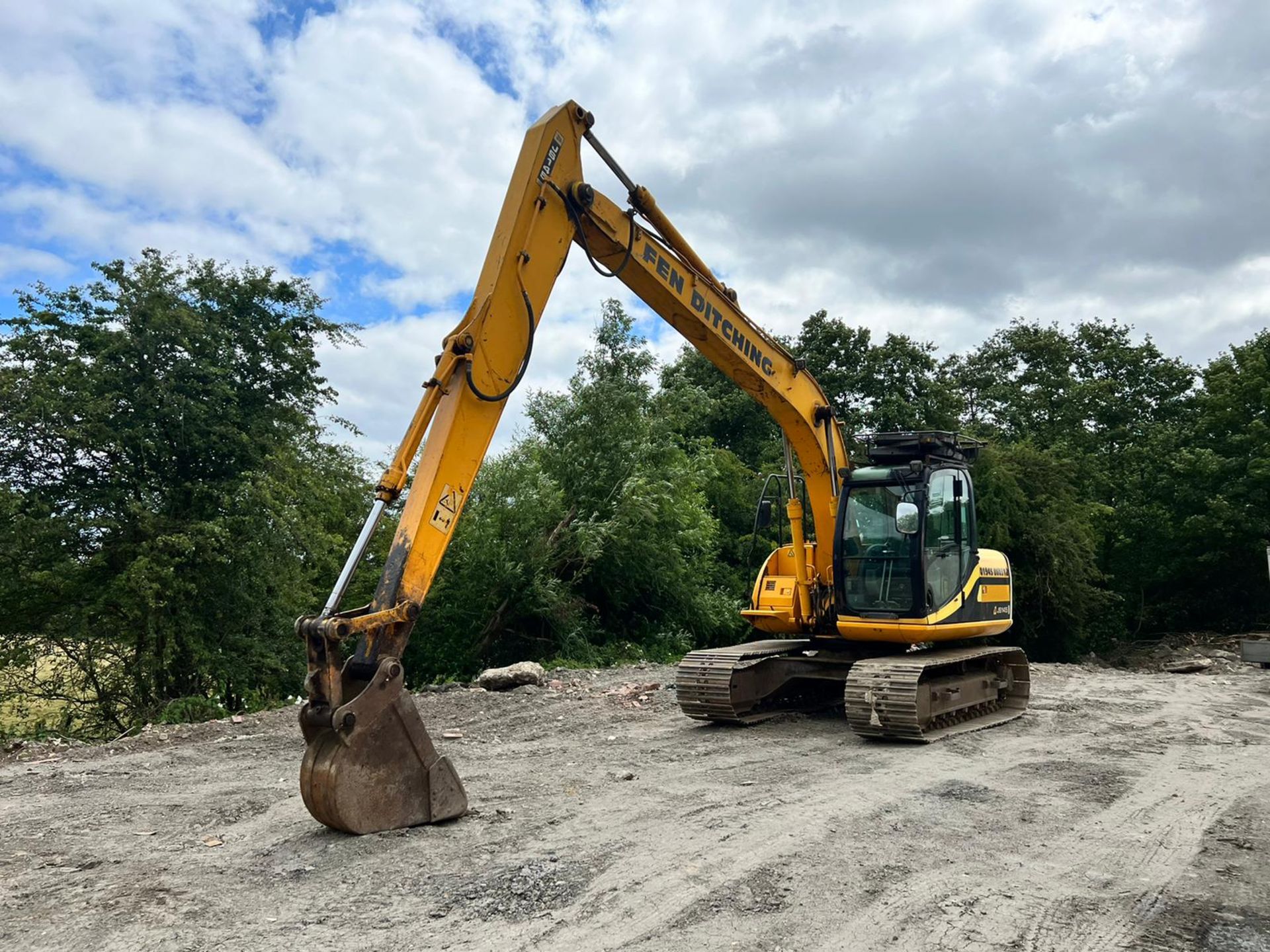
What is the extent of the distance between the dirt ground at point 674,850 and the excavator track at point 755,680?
43cm

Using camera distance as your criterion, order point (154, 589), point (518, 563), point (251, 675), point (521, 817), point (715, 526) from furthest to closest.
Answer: point (715, 526) < point (518, 563) < point (251, 675) < point (154, 589) < point (521, 817)

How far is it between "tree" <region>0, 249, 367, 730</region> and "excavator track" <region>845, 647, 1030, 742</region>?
8775 mm

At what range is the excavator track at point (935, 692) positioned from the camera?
7723 mm

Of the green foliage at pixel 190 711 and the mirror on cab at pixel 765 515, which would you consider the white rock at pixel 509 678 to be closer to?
the green foliage at pixel 190 711

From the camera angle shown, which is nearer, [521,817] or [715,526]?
[521,817]

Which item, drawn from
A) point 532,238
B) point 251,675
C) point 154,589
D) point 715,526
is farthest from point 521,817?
point 715,526

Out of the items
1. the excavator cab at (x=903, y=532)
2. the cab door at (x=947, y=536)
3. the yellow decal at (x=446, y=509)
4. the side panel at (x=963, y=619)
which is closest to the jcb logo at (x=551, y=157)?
the yellow decal at (x=446, y=509)

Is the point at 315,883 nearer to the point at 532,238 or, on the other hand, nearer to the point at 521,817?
the point at 521,817

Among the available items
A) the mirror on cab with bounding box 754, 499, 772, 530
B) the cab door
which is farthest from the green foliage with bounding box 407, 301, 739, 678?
the cab door

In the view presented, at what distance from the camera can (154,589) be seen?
12.0 metres

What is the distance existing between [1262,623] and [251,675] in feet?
75.2

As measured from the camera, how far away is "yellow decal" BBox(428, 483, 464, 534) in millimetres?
5508

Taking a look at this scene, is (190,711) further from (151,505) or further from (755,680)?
(755,680)

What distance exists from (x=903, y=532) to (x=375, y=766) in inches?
204
